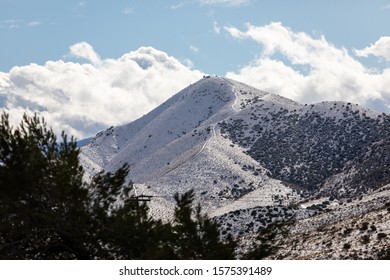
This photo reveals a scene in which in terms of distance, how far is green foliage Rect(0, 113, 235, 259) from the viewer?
1980 centimetres

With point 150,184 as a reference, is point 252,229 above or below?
below

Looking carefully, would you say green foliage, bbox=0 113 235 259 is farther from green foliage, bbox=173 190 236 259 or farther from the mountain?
the mountain

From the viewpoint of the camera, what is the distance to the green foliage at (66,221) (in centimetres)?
1980

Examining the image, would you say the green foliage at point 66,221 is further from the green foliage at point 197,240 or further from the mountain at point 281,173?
the mountain at point 281,173

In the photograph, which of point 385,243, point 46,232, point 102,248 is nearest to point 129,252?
point 102,248

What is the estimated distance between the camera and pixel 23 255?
19953 millimetres

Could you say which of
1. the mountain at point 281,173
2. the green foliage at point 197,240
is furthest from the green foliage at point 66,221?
the mountain at point 281,173

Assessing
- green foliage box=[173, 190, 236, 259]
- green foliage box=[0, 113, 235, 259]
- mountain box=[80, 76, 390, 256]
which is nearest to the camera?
green foliage box=[173, 190, 236, 259]

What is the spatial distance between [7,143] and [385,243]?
31.8m

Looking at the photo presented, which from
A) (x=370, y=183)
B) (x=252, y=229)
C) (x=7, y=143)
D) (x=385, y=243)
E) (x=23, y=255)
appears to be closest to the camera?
(x=23, y=255)

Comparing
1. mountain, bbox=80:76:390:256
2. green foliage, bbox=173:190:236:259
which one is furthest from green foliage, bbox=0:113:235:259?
mountain, bbox=80:76:390:256

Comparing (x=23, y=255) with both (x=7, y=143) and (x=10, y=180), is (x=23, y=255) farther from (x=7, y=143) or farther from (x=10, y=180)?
(x=7, y=143)

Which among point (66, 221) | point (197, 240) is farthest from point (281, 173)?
point (66, 221)

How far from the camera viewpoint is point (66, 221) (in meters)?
19.9
